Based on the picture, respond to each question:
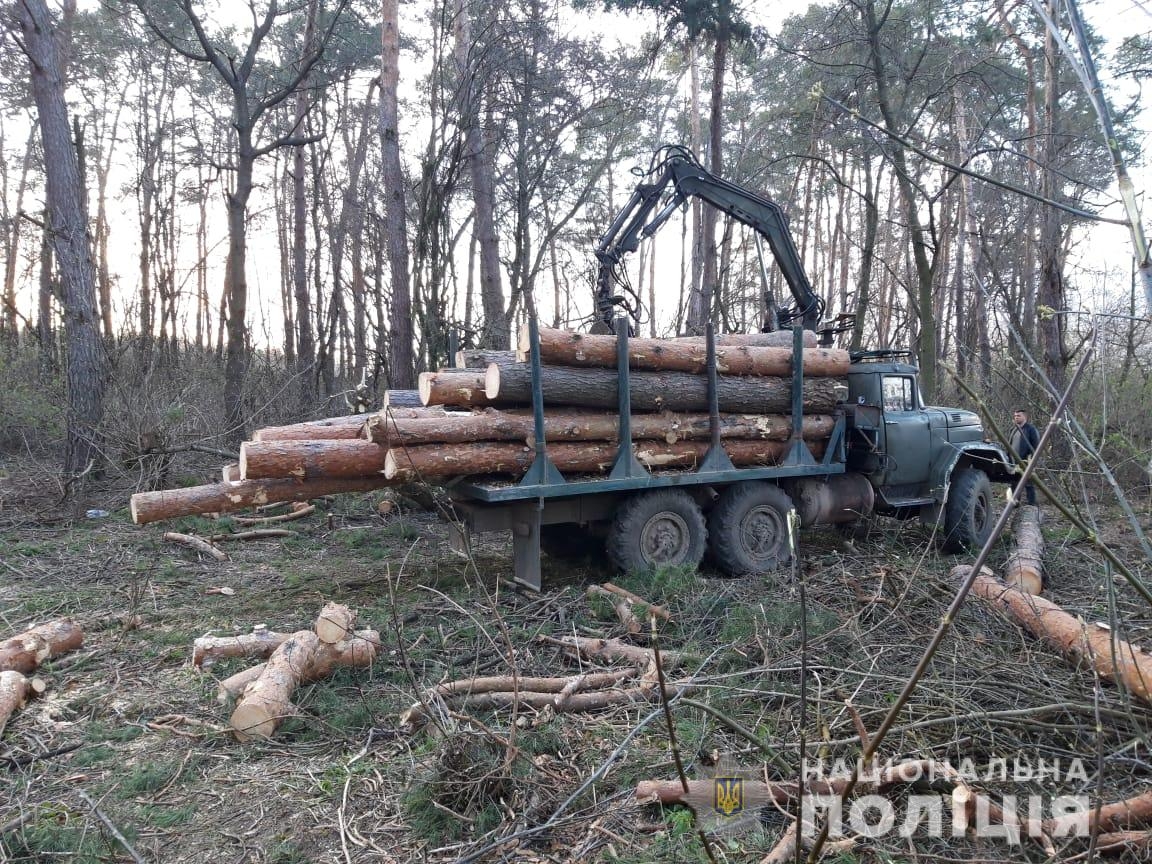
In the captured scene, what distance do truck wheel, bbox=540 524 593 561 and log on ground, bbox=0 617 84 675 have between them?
163 inches

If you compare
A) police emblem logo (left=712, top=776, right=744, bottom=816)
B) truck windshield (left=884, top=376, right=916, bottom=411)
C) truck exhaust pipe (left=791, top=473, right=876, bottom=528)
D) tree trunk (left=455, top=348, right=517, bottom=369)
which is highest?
tree trunk (left=455, top=348, right=517, bottom=369)

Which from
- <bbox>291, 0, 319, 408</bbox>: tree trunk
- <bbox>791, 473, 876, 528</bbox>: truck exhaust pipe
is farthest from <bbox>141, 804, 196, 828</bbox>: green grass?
<bbox>291, 0, 319, 408</bbox>: tree trunk

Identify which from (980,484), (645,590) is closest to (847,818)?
(645,590)

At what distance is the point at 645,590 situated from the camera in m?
6.37

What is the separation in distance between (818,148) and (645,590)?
19101 millimetres

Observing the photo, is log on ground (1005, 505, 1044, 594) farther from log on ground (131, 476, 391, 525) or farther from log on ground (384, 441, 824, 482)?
log on ground (131, 476, 391, 525)

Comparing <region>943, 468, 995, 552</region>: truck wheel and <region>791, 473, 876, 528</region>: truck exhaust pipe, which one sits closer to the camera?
<region>791, 473, 876, 528</region>: truck exhaust pipe

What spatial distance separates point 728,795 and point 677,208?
724 cm

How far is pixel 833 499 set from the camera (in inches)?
324

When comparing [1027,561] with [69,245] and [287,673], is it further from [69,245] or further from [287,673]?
[69,245]

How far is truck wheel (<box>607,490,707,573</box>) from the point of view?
687 cm

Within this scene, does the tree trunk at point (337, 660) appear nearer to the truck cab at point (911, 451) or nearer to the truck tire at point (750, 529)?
the truck tire at point (750, 529)

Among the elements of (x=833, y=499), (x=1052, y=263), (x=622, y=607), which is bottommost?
(x=622, y=607)

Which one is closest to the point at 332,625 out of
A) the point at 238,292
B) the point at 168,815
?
the point at 168,815
